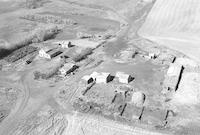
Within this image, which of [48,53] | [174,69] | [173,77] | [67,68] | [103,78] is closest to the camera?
[173,77]

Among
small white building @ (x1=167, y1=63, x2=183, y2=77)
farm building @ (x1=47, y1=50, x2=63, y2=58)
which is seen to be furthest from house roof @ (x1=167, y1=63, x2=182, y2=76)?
farm building @ (x1=47, y1=50, x2=63, y2=58)

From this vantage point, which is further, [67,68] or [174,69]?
[67,68]

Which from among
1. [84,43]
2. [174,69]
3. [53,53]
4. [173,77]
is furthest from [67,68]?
[174,69]

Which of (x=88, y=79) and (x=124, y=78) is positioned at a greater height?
(x=124, y=78)

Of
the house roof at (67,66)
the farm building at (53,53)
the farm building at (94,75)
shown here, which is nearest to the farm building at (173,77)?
the farm building at (94,75)

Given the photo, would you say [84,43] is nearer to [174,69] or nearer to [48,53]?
[48,53]

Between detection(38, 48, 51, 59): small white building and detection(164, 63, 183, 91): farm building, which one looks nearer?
detection(164, 63, 183, 91): farm building

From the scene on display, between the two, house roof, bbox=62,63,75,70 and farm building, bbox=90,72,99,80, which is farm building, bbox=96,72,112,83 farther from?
house roof, bbox=62,63,75,70

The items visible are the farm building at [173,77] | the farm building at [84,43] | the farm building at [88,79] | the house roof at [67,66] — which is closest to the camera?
the farm building at [173,77]

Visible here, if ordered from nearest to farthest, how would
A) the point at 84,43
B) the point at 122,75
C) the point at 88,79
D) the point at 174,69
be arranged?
1. the point at 88,79
2. the point at 122,75
3. the point at 174,69
4. the point at 84,43

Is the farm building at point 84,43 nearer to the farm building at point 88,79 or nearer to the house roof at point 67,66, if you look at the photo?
the house roof at point 67,66
